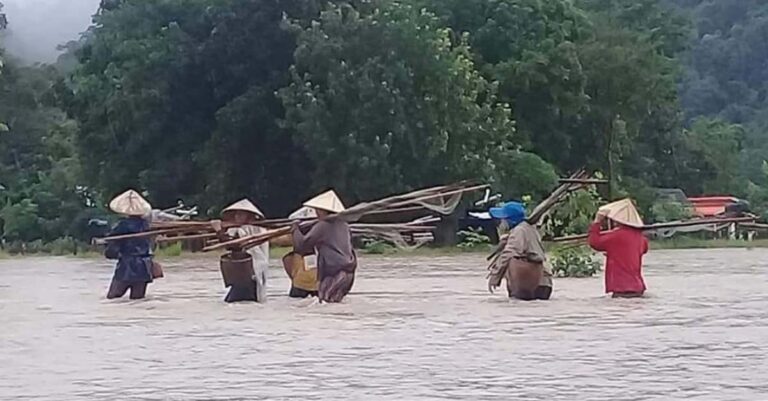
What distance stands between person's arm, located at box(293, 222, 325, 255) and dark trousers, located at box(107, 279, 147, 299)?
98.0 inches

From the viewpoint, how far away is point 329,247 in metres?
17.0

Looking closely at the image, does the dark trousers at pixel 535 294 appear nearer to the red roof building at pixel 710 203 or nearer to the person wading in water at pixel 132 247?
the person wading in water at pixel 132 247

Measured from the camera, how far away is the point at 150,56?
42.8 metres

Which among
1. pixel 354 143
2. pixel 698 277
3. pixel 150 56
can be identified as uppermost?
pixel 150 56

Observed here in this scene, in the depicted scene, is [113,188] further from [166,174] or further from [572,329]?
[572,329]

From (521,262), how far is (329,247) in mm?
2162

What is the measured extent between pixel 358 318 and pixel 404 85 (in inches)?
930

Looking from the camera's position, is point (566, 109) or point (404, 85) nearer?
point (404, 85)

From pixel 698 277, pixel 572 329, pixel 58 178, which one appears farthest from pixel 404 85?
pixel 572 329

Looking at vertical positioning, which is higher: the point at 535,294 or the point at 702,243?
the point at 535,294

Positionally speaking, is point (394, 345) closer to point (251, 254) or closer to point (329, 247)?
point (329, 247)

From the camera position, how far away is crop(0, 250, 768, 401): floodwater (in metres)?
10.3

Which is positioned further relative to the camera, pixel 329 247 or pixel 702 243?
pixel 702 243

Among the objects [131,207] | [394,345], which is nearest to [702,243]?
[131,207]
